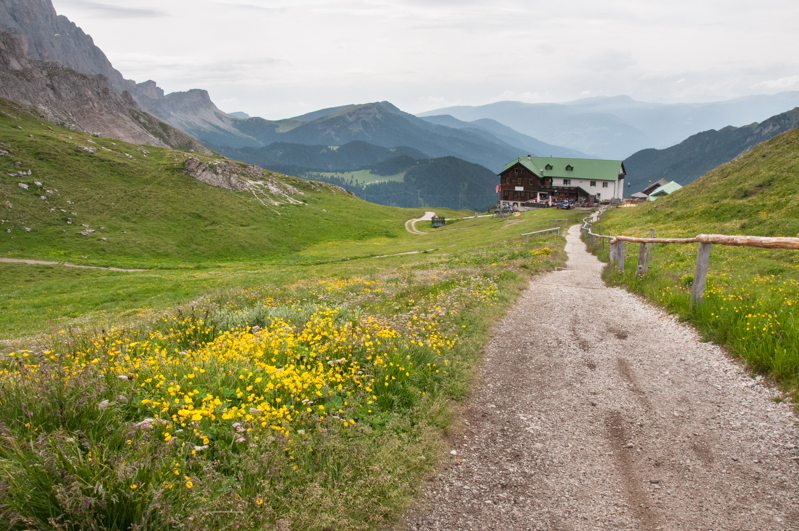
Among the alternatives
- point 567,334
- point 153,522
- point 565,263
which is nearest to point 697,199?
point 565,263

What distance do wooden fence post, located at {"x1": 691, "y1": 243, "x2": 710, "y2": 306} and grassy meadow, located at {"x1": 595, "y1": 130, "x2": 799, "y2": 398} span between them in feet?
0.68

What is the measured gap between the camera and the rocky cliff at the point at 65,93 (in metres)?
152

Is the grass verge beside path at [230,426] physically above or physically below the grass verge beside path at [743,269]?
below

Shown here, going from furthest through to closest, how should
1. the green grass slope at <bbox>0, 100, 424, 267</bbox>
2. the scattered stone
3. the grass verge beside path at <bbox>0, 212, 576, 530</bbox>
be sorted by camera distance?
the green grass slope at <bbox>0, 100, 424, 267</bbox>, the scattered stone, the grass verge beside path at <bbox>0, 212, 576, 530</bbox>

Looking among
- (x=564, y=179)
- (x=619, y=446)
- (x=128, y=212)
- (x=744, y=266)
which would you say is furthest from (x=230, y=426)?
(x=564, y=179)

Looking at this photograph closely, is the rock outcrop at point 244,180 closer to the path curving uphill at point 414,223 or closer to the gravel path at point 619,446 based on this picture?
the path curving uphill at point 414,223

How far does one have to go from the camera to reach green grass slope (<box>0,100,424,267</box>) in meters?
50.8

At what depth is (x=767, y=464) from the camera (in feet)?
17.2

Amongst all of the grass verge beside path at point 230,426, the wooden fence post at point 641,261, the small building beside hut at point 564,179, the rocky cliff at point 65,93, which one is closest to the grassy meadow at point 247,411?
the grass verge beside path at point 230,426

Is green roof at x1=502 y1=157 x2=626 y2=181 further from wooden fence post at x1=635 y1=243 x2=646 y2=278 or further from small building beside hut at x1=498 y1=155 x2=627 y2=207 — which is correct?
wooden fence post at x1=635 y1=243 x2=646 y2=278

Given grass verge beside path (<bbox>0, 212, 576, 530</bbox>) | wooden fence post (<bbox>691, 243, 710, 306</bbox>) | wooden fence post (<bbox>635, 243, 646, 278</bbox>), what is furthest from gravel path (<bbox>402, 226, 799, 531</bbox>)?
wooden fence post (<bbox>635, 243, 646, 278</bbox>)

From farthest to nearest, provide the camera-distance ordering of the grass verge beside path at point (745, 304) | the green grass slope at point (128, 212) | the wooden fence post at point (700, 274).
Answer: the green grass slope at point (128, 212) < the wooden fence post at point (700, 274) < the grass verge beside path at point (745, 304)

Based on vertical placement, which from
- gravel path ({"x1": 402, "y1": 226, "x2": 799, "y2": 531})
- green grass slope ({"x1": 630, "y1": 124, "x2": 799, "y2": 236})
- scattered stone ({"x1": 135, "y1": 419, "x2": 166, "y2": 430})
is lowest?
gravel path ({"x1": 402, "y1": 226, "x2": 799, "y2": 531})

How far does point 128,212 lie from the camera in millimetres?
61656
